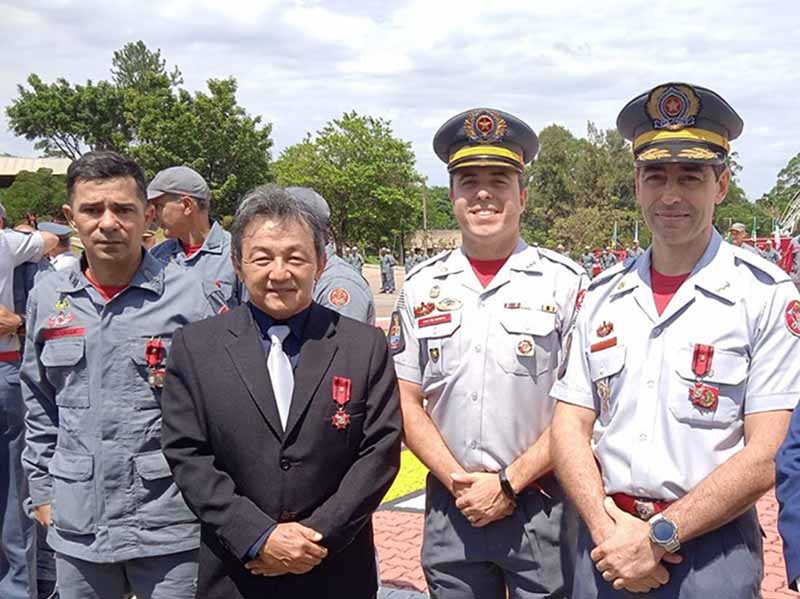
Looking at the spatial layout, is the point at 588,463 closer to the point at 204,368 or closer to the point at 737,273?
the point at 737,273

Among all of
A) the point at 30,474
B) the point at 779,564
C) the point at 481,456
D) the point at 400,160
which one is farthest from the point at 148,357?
the point at 400,160

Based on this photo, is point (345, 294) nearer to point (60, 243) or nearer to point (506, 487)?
point (506, 487)

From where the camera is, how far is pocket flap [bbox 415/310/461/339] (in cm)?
288

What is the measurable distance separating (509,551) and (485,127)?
1543 millimetres

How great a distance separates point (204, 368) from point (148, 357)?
1.38ft

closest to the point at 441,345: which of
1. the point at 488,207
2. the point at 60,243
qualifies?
the point at 488,207

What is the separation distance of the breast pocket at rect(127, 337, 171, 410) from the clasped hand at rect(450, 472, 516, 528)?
1.08 meters

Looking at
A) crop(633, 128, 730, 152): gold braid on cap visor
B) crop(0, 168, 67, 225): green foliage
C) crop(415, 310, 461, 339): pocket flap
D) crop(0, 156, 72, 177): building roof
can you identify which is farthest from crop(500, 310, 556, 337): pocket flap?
crop(0, 156, 72, 177): building roof

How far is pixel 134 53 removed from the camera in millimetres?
63844

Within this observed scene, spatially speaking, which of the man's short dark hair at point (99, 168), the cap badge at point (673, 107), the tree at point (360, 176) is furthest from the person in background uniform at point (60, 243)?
the tree at point (360, 176)

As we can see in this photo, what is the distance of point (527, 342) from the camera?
279cm

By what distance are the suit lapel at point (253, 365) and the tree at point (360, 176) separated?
42.9 meters

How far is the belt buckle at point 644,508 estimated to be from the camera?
7.58ft

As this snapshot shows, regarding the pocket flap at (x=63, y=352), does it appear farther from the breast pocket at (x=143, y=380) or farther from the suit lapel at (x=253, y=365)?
the suit lapel at (x=253, y=365)
